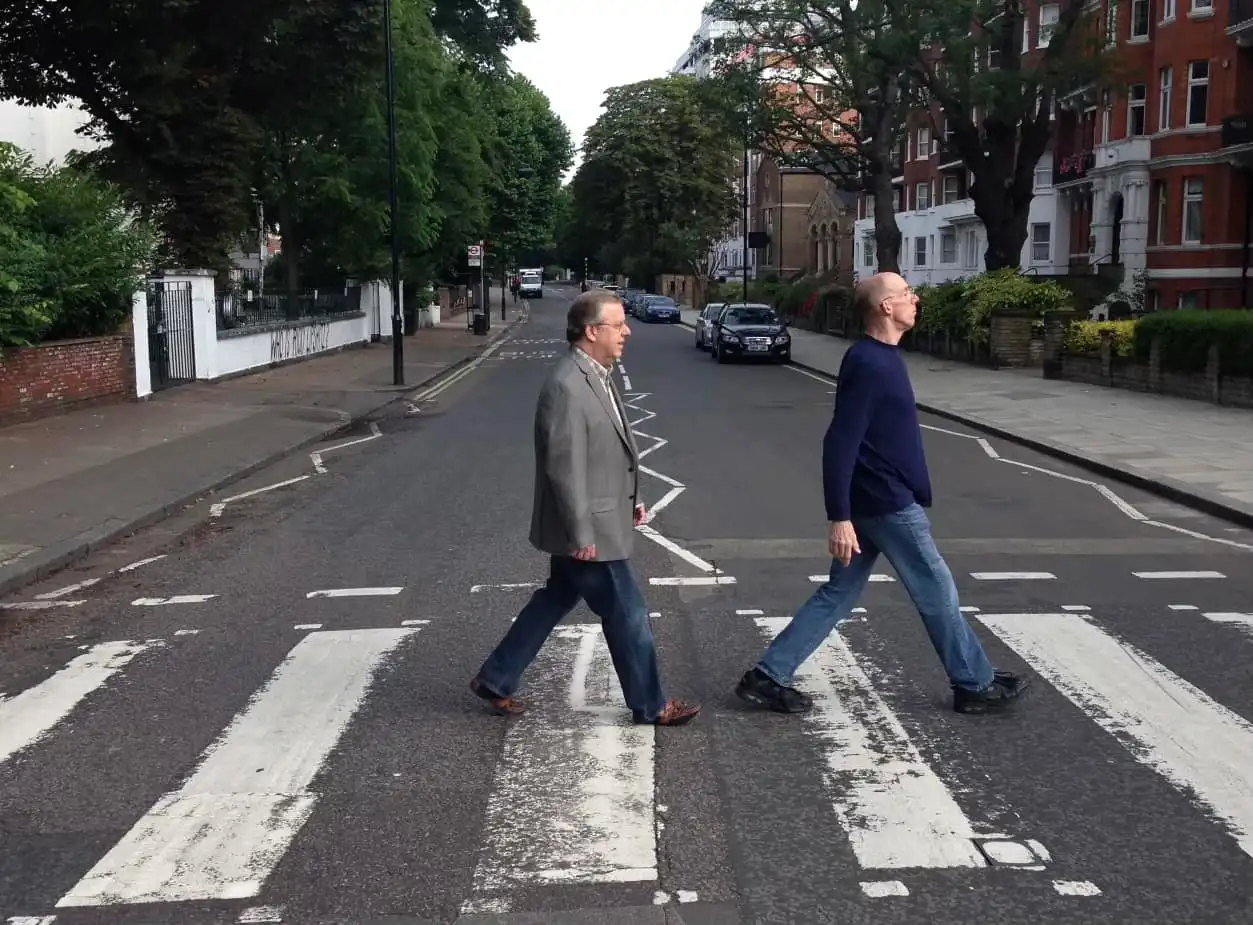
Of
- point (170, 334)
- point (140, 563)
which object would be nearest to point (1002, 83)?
point (170, 334)

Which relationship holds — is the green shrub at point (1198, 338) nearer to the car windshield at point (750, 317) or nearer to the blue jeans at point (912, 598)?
the car windshield at point (750, 317)

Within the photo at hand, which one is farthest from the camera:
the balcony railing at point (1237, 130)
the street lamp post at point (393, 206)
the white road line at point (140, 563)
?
the balcony railing at point (1237, 130)

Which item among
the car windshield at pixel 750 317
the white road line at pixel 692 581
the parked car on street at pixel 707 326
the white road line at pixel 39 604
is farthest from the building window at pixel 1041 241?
the white road line at pixel 39 604

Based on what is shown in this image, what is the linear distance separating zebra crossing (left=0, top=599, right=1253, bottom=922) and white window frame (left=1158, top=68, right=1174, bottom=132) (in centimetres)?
3497

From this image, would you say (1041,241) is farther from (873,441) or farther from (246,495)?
(873,441)

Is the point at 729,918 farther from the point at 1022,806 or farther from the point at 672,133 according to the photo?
the point at 672,133

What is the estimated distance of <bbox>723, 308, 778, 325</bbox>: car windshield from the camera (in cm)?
3697

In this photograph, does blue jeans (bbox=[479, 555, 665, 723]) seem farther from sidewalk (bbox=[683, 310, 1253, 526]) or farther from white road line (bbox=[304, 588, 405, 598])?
sidewalk (bbox=[683, 310, 1253, 526])

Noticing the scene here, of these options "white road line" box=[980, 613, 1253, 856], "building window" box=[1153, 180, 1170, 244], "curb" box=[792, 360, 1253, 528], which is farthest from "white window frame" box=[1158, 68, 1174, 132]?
"white road line" box=[980, 613, 1253, 856]

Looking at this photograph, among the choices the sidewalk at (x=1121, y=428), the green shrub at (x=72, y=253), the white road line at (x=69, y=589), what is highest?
the green shrub at (x=72, y=253)

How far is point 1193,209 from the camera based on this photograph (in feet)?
123

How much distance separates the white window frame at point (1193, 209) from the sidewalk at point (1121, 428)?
12.0 meters

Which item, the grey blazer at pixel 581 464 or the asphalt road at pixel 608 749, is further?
the grey blazer at pixel 581 464

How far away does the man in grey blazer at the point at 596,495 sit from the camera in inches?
203
